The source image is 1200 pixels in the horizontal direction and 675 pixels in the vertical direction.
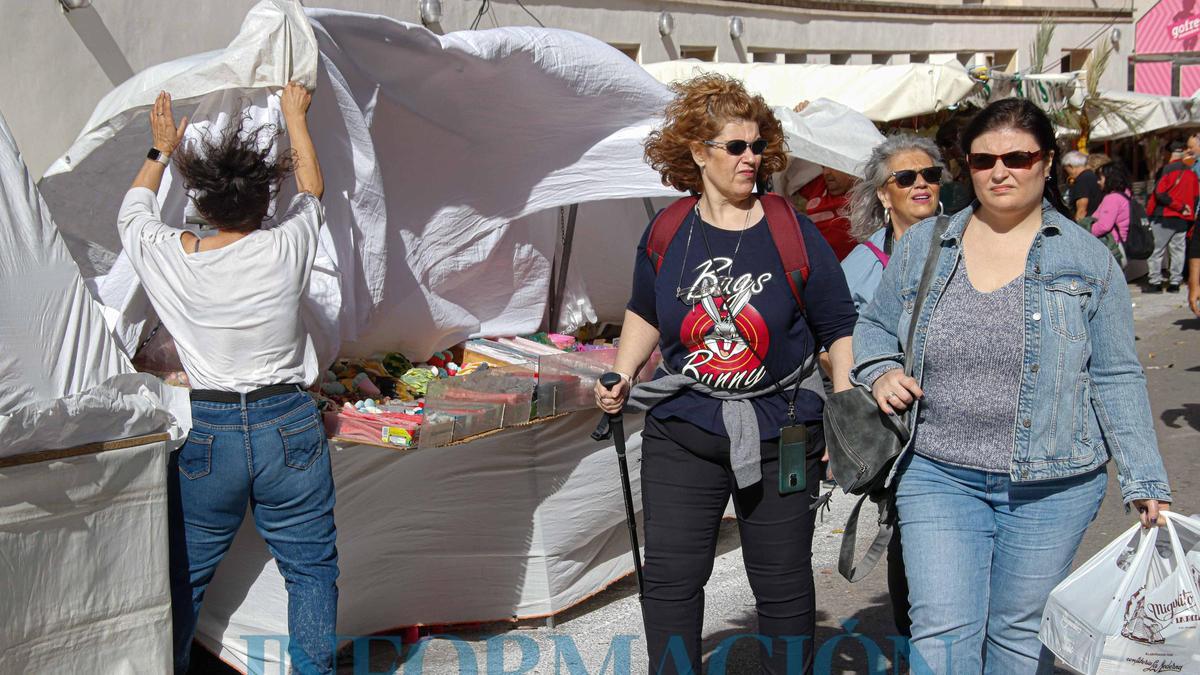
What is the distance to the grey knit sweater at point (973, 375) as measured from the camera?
8.96 ft

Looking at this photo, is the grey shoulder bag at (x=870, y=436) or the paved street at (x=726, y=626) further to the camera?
the paved street at (x=726, y=626)

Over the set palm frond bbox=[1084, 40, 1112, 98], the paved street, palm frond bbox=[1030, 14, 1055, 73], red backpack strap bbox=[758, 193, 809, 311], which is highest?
palm frond bbox=[1030, 14, 1055, 73]

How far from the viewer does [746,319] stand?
3.12 meters

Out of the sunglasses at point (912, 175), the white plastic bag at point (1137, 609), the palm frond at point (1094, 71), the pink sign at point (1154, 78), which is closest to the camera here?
the white plastic bag at point (1137, 609)

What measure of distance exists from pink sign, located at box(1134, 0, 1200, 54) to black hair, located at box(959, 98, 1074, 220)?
21.2 meters

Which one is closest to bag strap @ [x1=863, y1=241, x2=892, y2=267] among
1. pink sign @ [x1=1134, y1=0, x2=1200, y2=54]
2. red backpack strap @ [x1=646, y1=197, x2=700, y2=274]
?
red backpack strap @ [x1=646, y1=197, x2=700, y2=274]

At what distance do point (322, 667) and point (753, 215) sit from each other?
183 centimetres

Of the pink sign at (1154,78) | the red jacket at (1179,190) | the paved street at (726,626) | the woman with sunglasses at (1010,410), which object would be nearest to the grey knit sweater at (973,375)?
the woman with sunglasses at (1010,410)

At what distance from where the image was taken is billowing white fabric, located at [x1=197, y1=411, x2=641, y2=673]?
154 inches

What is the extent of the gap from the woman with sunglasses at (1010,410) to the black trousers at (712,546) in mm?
343

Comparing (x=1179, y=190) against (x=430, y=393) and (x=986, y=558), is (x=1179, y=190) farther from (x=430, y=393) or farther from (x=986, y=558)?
(x=986, y=558)

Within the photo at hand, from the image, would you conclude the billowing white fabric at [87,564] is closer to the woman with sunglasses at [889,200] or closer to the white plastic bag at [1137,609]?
the woman with sunglasses at [889,200]

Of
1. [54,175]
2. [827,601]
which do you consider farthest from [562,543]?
[54,175]

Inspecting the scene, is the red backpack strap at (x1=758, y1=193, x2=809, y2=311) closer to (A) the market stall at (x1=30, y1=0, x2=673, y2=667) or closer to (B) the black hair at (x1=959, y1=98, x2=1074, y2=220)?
(B) the black hair at (x1=959, y1=98, x2=1074, y2=220)
